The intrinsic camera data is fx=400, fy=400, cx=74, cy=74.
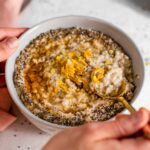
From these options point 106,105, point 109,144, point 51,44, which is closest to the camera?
point 109,144

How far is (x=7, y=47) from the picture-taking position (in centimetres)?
104

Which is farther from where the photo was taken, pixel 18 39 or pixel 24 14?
pixel 24 14

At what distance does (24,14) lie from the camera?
1362 mm

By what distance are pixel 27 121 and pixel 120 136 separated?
1.53 feet

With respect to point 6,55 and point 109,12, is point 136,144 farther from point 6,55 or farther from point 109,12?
point 109,12

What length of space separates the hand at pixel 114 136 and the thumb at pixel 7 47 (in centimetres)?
42

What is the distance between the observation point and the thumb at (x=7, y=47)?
1.04m

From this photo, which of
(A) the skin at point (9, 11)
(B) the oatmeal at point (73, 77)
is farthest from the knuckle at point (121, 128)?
(A) the skin at point (9, 11)

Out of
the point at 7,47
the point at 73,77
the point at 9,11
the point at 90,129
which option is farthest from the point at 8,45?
the point at 90,129

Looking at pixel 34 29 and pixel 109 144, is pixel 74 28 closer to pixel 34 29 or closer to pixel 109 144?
pixel 34 29

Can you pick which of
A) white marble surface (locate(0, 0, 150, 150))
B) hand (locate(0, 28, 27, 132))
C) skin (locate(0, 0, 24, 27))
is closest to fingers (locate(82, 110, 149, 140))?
hand (locate(0, 28, 27, 132))

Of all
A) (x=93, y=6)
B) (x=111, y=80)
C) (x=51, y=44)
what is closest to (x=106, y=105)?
(x=111, y=80)

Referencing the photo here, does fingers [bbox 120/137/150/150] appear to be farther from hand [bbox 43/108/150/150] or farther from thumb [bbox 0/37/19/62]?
thumb [bbox 0/37/19/62]

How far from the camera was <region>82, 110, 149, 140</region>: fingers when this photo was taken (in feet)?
2.23
